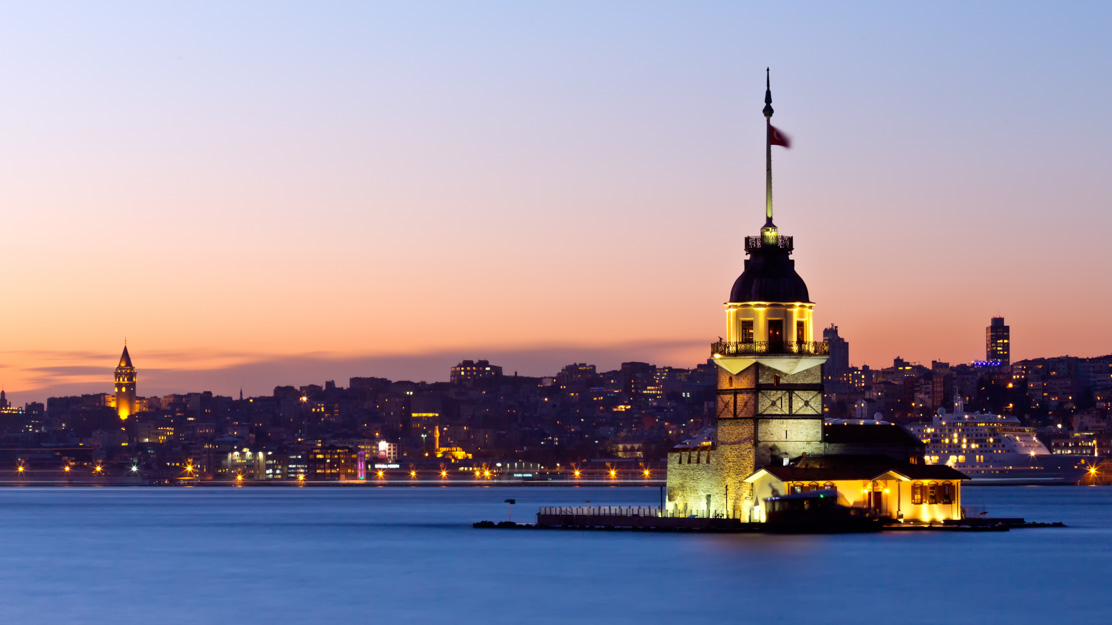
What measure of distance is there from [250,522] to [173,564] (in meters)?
46.6

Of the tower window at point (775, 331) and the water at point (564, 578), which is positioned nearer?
the water at point (564, 578)

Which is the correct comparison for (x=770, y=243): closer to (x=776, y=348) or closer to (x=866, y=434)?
(x=776, y=348)


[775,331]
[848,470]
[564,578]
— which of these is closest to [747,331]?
[775,331]

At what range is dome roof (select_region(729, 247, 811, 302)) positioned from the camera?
75500 millimetres

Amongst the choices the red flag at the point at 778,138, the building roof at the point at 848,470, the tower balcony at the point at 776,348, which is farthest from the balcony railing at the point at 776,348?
the red flag at the point at 778,138

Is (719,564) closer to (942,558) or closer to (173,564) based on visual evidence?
(942,558)

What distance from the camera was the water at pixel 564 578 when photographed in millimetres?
54469

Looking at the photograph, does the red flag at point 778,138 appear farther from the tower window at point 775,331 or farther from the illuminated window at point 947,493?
the illuminated window at point 947,493

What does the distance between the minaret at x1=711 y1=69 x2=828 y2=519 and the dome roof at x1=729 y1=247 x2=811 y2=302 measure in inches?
1.5

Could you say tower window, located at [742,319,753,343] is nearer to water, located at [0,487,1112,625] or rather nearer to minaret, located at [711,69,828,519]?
minaret, located at [711,69,828,519]

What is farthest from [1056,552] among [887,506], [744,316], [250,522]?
[250,522]

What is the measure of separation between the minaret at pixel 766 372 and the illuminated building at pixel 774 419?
0.13ft

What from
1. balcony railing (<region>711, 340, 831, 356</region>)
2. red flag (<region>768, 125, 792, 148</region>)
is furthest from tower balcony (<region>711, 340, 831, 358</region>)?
red flag (<region>768, 125, 792, 148</region>)

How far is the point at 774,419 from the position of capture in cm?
7506
